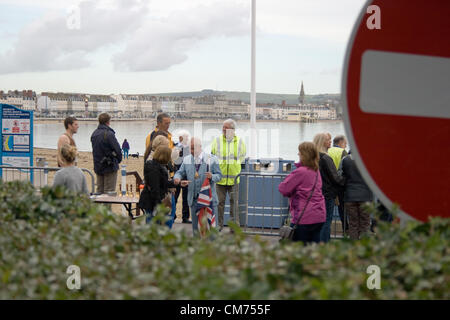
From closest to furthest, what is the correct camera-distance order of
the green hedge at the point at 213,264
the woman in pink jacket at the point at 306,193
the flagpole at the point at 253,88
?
1. the green hedge at the point at 213,264
2. the woman in pink jacket at the point at 306,193
3. the flagpole at the point at 253,88

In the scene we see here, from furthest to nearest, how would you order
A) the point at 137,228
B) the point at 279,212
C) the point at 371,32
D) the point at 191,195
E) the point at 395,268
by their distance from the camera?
the point at 279,212 → the point at 191,195 → the point at 137,228 → the point at 371,32 → the point at 395,268

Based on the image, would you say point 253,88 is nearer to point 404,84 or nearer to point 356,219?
point 356,219

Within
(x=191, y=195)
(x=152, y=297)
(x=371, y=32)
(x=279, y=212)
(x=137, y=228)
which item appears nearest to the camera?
(x=152, y=297)

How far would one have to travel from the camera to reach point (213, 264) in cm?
255

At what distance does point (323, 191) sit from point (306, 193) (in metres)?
1.60

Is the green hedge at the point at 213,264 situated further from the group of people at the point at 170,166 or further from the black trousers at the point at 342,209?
the black trousers at the point at 342,209

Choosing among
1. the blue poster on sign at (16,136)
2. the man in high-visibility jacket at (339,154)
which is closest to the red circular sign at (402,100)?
the man in high-visibility jacket at (339,154)

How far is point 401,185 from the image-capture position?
2.98m

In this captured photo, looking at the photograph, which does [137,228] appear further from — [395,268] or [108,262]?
[395,268]

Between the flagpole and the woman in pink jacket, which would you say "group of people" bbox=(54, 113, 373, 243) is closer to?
the woman in pink jacket

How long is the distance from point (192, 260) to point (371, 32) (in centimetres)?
137

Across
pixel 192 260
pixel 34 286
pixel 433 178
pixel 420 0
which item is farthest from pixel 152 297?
pixel 420 0

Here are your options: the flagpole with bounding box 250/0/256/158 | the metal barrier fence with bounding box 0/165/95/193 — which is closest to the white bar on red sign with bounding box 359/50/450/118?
the metal barrier fence with bounding box 0/165/95/193

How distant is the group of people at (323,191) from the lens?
6.39 m
